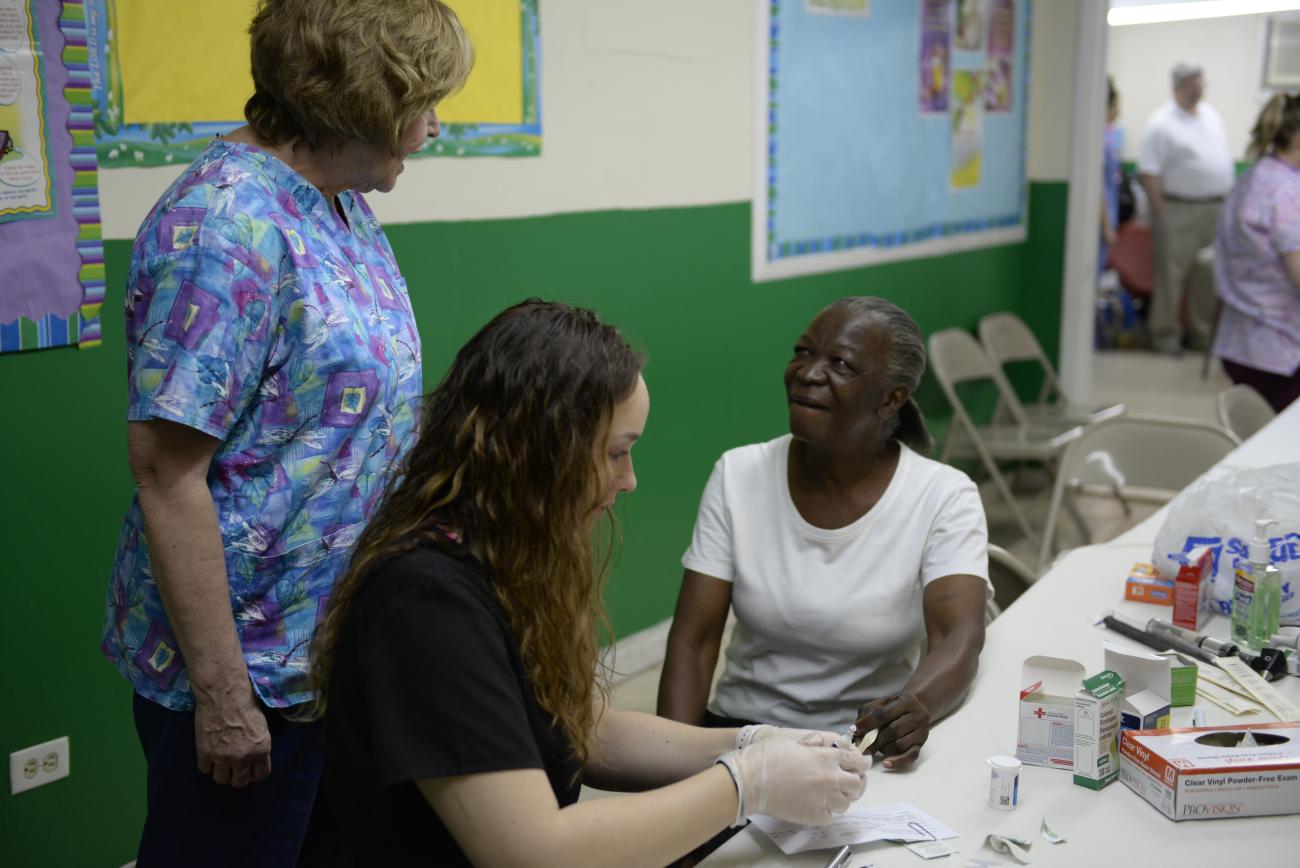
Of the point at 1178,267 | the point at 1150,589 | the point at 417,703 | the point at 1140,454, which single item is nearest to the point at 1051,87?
the point at 1140,454

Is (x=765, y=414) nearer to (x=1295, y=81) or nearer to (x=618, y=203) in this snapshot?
(x=618, y=203)

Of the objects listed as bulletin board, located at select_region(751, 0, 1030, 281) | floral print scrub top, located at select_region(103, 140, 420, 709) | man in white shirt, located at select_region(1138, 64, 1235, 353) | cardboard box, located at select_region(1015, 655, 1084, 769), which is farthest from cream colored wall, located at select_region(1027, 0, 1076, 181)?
floral print scrub top, located at select_region(103, 140, 420, 709)

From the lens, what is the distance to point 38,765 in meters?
2.45

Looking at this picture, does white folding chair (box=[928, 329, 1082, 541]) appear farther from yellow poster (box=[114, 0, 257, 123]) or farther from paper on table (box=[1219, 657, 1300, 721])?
yellow poster (box=[114, 0, 257, 123])

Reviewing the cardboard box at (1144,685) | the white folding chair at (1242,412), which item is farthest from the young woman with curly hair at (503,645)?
the white folding chair at (1242,412)

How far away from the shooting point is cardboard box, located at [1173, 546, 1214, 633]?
224cm

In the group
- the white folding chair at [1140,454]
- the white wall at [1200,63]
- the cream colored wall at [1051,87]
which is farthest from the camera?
the white wall at [1200,63]

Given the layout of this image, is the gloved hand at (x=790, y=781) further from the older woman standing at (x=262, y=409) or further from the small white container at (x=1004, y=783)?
the older woman standing at (x=262, y=409)

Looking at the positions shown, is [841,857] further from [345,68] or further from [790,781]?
[345,68]

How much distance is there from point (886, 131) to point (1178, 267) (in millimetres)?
5554

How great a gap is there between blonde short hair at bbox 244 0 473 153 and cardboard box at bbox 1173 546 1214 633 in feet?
4.94

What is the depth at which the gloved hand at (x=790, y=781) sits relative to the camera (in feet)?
4.82

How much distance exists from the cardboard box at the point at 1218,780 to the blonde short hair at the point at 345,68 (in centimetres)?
126

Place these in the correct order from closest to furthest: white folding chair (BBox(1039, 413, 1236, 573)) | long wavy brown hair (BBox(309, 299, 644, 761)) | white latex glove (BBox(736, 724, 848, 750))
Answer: long wavy brown hair (BBox(309, 299, 644, 761))
white latex glove (BBox(736, 724, 848, 750))
white folding chair (BBox(1039, 413, 1236, 573))
